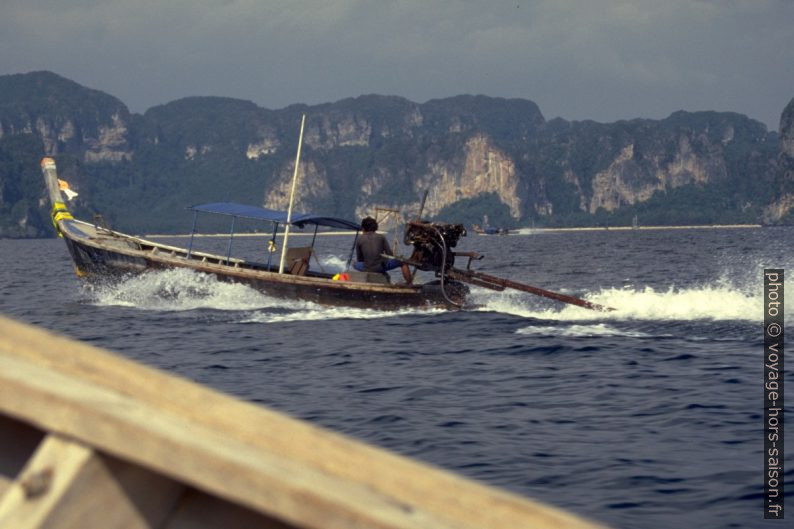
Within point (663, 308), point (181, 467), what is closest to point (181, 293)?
point (663, 308)

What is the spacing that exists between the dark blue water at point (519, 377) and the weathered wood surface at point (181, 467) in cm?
522

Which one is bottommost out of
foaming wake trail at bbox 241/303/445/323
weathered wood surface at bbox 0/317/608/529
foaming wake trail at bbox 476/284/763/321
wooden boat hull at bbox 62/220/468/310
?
foaming wake trail at bbox 241/303/445/323

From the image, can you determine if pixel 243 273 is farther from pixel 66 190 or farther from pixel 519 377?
pixel 519 377

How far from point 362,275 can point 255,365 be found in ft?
23.1

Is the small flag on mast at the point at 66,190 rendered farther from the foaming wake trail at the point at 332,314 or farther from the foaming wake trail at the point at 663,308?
the foaming wake trail at the point at 663,308

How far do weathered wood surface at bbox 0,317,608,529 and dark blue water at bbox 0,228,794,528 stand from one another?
5.22m

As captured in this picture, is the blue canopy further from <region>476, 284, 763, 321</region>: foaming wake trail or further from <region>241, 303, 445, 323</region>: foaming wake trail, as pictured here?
<region>476, 284, 763, 321</region>: foaming wake trail

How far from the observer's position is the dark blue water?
26.5 feet

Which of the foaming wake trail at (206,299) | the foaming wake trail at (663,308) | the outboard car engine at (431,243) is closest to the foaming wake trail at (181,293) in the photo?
the foaming wake trail at (206,299)

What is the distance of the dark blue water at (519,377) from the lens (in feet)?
26.5

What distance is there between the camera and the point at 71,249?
1036 inches

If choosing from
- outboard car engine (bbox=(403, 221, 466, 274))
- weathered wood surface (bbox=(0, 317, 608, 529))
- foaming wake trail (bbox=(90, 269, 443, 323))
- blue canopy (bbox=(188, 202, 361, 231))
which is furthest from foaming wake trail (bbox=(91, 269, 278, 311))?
weathered wood surface (bbox=(0, 317, 608, 529))

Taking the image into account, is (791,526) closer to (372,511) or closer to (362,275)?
(372,511)

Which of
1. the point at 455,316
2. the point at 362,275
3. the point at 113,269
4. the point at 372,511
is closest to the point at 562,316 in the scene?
the point at 455,316
